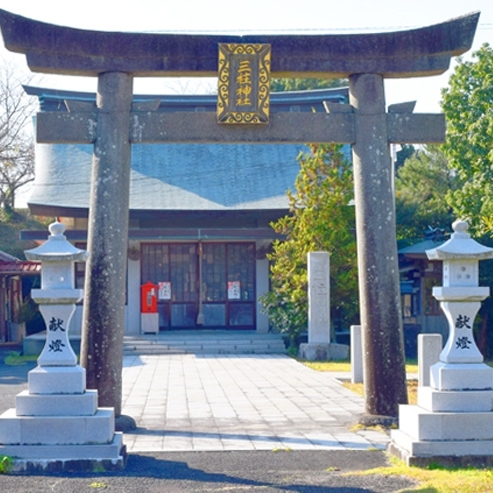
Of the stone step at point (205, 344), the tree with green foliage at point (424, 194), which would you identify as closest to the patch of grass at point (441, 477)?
the stone step at point (205, 344)

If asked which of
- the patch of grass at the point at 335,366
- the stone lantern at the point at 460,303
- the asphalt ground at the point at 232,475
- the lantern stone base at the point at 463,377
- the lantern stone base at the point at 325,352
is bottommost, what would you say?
the asphalt ground at the point at 232,475

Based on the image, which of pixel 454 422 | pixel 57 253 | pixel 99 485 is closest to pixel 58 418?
pixel 99 485

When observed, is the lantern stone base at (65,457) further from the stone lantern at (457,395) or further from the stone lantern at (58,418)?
the stone lantern at (457,395)

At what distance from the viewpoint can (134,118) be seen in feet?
37.0

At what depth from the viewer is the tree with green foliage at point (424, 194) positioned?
31.7 meters

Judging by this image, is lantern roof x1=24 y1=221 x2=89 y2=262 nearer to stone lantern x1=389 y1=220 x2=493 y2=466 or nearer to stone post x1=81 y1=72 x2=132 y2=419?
stone post x1=81 y1=72 x2=132 y2=419

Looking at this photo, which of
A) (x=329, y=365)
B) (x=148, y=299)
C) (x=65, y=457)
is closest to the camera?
(x=65, y=457)

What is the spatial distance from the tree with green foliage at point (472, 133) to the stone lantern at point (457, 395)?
11.5m

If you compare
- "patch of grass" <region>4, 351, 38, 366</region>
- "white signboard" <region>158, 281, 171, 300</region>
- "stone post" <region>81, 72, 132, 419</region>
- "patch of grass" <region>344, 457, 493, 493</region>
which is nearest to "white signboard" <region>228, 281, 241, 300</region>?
"white signboard" <region>158, 281, 171, 300</region>

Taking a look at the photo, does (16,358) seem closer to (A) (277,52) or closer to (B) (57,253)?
(A) (277,52)

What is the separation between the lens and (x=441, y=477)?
8078 millimetres

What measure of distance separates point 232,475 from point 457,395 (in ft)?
8.14

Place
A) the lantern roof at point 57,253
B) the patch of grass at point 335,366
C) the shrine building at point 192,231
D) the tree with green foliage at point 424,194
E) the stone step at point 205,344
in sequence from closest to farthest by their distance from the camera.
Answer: the lantern roof at point 57,253, the patch of grass at point 335,366, the stone step at point 205,344, the shrine building at point 192,231, the tree with green foliage at point 424,194

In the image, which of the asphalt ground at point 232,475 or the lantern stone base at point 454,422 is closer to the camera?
the asphalt ground at point 232,475
